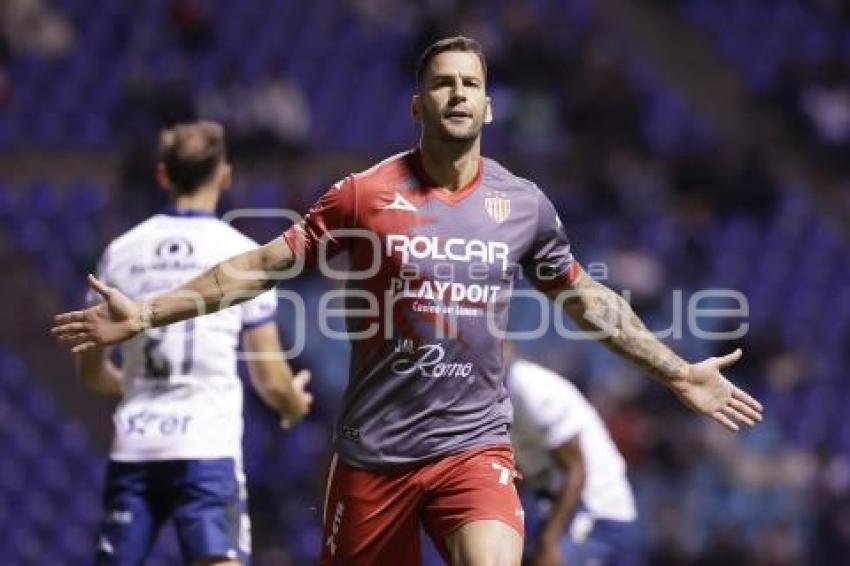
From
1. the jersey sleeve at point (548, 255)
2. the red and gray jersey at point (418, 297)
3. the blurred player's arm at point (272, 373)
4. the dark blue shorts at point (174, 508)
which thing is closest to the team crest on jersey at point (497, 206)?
the red and gray jersey at point (418, 297)

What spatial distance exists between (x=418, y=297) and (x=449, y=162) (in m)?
A: 0.49

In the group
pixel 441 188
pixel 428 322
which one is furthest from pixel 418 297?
pixel 441 188

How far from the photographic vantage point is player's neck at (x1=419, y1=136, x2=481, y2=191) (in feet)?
19.3

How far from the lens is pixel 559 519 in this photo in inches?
304

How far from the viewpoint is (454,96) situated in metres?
5.81

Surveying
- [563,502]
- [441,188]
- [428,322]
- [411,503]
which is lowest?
[563,502]

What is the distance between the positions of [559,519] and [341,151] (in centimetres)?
1004

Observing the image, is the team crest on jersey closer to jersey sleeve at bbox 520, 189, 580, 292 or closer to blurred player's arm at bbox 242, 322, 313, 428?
jersey sleeve at bbox 520, 189, 580, 292

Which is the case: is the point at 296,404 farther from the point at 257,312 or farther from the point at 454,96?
the point at 454,96

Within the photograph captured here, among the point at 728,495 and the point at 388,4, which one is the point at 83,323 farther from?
the point at 388,4

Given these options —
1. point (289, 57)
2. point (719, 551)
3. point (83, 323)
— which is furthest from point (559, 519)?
point (289, 57)

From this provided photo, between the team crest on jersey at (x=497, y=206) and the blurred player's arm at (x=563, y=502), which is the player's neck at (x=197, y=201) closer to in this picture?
the team crest on jersey at (x=497, y=206)

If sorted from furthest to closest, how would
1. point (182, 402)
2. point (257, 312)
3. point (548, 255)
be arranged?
point (257, 312), point (182, 402), point (548, 255)

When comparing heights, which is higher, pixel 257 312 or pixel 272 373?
pixel 257 312
